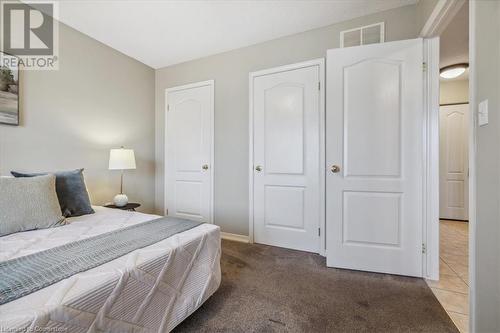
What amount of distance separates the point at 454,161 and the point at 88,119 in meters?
5.64

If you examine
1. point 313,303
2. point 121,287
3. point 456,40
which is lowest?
point 313,303

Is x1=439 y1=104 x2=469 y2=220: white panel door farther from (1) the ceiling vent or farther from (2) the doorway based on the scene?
(1) the ceiling vent

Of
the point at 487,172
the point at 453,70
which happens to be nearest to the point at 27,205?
the point at 487,172

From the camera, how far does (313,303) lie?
1597mm

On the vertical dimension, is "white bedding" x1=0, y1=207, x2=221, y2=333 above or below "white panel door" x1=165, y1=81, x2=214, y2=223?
below

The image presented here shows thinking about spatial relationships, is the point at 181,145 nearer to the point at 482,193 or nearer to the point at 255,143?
the point at 255,143

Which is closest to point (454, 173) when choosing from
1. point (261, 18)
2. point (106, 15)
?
point (261, 18)

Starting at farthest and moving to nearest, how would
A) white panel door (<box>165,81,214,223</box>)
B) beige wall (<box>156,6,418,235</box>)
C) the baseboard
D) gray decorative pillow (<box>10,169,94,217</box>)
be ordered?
white panel door (<box>165,81,214,223</box>), the baseboard, beige wall (<box>156,6,418,235</box>), gray decorative pillow (<box>10,169,94,217</box>)

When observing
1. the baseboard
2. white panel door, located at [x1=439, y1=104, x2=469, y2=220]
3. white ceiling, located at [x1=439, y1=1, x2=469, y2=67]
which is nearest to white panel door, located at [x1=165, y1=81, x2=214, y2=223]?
the baseboard

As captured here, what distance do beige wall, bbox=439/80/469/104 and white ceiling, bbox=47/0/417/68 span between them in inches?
108

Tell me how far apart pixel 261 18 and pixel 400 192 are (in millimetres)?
2176

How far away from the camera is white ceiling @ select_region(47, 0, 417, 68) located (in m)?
2.16

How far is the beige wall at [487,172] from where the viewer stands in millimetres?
964

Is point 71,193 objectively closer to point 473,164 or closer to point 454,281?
point 473,164
